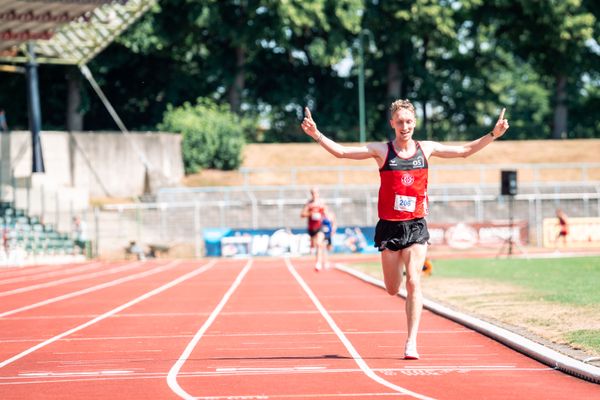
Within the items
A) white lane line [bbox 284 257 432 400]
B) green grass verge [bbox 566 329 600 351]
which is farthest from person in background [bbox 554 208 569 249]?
green grass verge [bbox 566 329 600 351]

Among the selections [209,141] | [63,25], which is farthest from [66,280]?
[209,141]

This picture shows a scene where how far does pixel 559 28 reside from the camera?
2729 inches

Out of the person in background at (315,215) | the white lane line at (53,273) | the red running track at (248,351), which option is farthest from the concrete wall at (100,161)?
the red running track at (248,351)

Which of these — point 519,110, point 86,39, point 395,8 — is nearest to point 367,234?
point 86,39

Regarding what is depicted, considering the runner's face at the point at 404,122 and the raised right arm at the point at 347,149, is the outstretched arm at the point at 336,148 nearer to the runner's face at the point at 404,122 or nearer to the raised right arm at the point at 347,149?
the raised right arm at the point at 347,149

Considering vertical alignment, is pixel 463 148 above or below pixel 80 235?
above

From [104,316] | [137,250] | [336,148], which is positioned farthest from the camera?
[137,250]

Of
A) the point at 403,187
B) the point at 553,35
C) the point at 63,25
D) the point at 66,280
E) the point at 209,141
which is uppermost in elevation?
the point at 553,35

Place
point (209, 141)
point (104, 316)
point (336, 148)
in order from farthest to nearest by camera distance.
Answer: point (209, 141), point (104, 316), point (336, 148)

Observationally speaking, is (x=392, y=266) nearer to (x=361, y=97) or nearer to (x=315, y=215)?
(x=315, y=215)

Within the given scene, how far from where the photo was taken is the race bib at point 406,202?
11234 mm

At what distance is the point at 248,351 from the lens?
12625 millimetres

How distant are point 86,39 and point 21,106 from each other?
16.0 metres

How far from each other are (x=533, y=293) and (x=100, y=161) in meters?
38.3
